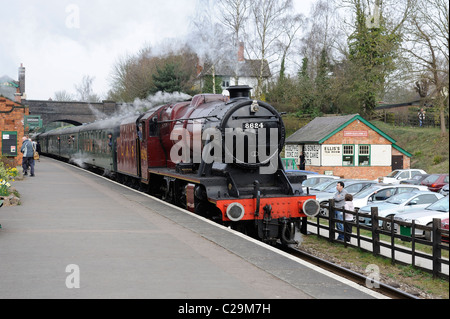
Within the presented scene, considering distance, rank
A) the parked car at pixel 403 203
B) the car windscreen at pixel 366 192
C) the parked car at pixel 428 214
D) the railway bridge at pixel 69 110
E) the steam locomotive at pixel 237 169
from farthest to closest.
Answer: the railway bridge at pixel 69 110, the car windscreen at pixel 366 192, the parked car at pixel 403 203, the parked car at pixel 428 214, the steam locomotive at pixel 237 169

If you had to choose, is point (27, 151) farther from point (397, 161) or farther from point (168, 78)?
point (397, 161)

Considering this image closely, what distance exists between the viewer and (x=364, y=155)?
35.5 m

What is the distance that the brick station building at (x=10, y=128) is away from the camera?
2386 centimetres

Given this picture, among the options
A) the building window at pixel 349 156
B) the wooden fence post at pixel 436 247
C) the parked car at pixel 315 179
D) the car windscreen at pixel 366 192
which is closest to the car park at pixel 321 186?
the parked car at pixel 315 179

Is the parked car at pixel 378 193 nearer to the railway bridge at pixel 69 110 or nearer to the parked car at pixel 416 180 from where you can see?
the parked car at pixel 416 180

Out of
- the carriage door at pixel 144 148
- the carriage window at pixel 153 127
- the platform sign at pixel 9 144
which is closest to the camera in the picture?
the carriage window at pixel 153 127

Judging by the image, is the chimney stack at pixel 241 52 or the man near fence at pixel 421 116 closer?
the chimney stack at pixel 241 52

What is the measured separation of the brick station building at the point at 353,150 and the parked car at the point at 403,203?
58.7ft

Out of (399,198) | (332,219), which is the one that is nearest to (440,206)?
(399,198)

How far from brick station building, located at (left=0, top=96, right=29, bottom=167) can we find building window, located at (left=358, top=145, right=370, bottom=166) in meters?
21.4

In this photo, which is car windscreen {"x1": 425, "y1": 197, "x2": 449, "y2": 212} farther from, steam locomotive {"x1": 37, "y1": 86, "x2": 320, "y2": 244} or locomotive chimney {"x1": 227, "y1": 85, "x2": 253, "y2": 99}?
locomotive chimney {"x1": 227, "y1": 85, "x2": 253, "y2": 99}

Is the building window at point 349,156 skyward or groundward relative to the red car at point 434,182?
skyward
